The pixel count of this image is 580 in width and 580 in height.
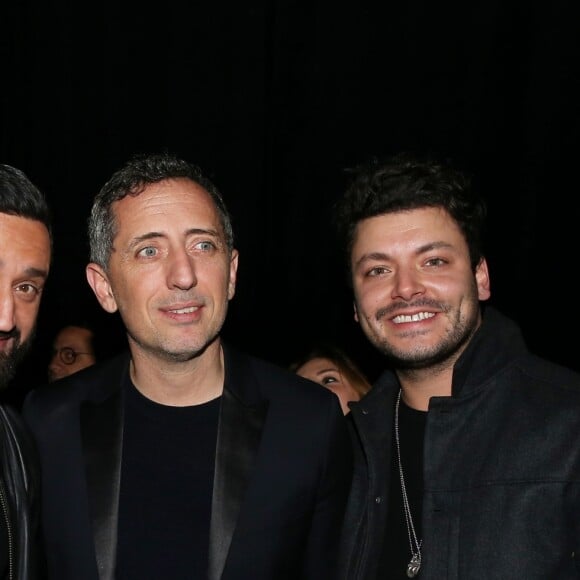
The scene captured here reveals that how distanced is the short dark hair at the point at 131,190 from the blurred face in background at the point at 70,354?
6.46 feet

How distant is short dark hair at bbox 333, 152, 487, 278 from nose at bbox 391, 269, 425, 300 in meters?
0.23

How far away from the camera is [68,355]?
4785mm

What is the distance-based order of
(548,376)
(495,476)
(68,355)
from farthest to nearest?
(68,355) → (548,376) → (495,476)

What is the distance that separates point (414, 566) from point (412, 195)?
1157 millimetres

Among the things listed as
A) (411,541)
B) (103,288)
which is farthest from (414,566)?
(103,288)

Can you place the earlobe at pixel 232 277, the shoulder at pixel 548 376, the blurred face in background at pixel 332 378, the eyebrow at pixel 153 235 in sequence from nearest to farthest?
the shoulder at pixel 548 376 → the eyebrow at pixel 153 235 → the earlobe at pixel 232 277 → the blurred face in background at pixel 332 378

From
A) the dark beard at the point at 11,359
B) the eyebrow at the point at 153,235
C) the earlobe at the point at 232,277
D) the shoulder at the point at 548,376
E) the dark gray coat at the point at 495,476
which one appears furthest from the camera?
the earlobe at the point at 232,277

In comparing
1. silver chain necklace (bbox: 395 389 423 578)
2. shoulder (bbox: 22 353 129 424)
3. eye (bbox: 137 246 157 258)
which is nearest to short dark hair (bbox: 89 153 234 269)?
eye (bbox: 137 246 157 258)

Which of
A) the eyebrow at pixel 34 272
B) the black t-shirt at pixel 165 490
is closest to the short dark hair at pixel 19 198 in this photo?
the eyebrow at pixel 34 272

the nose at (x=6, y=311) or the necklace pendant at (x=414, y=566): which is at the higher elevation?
the nose at (x=6, y=311)

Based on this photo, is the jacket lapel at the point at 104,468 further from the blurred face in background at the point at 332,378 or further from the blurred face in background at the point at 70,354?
the blurred face in background at the point at 70,354

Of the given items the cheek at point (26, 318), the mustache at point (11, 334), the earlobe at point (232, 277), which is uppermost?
the earlobe at point (232, 277)

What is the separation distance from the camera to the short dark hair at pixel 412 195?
9.34ft

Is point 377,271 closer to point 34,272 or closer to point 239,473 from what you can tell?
point 239,473
